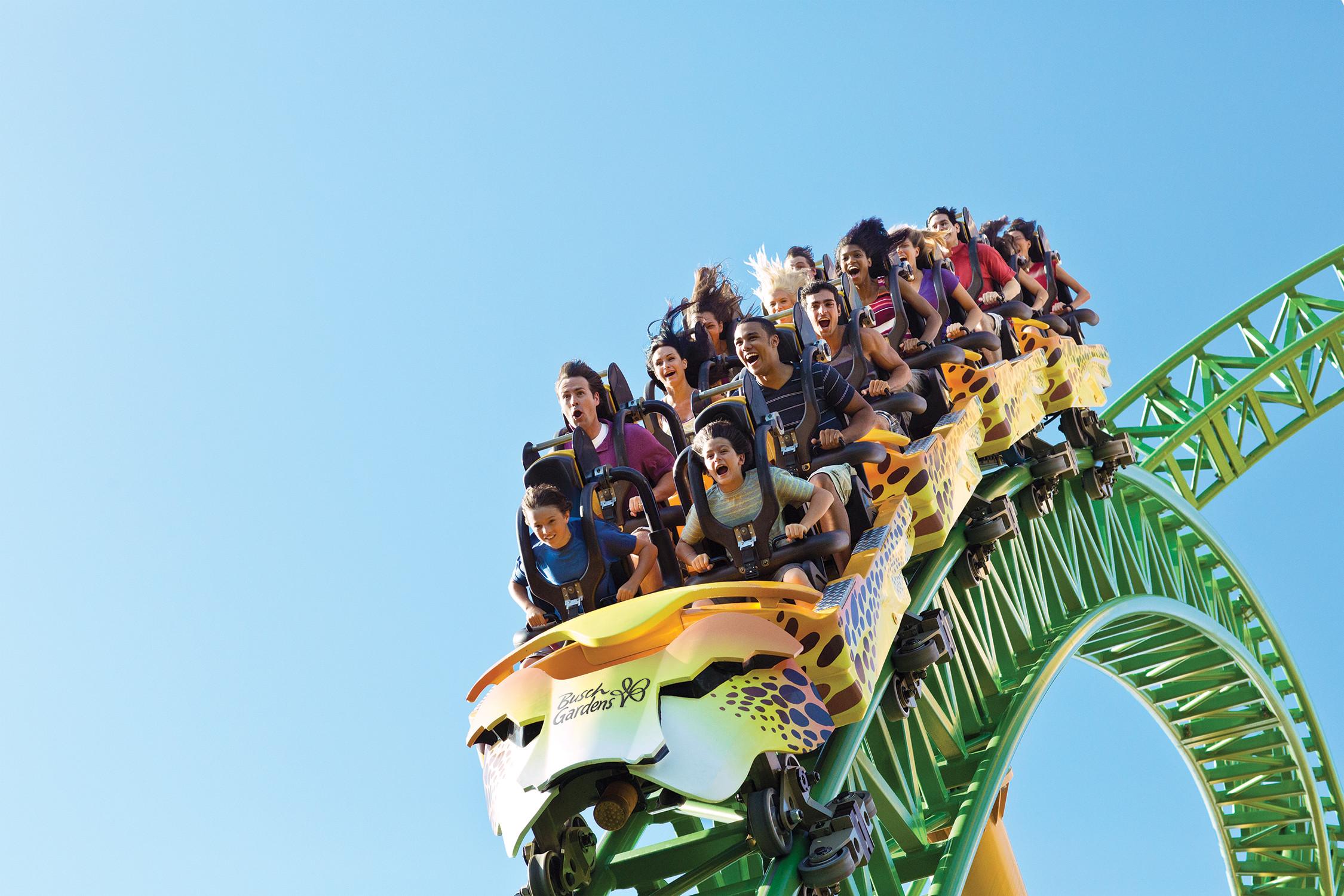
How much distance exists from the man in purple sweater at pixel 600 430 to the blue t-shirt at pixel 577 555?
2.59 ft

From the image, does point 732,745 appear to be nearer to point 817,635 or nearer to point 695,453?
point 817,635

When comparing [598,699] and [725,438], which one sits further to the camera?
[725,438]

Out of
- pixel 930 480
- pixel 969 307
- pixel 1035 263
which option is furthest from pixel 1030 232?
pixel 930 480

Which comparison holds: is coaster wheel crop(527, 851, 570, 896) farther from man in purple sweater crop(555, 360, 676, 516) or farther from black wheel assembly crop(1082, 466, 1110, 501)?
black wheel assembly crop(1082, 466, 1110, 501)

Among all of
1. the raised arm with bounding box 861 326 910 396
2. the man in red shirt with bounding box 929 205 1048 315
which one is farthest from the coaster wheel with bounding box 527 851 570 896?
the man in red shirt with bounding box 929 205 1048 315

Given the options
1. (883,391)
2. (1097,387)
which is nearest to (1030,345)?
(1097,387)

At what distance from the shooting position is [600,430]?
19.2 feet

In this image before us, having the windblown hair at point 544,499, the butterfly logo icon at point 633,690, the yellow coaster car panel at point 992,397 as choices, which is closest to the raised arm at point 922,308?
the yellow coaster car panel at point 992,397

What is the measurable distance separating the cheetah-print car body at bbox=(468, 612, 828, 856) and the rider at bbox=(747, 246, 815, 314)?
11.7 feet

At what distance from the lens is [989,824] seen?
272 inches

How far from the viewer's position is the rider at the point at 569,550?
4727 millimetres

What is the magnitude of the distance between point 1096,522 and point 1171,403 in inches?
190

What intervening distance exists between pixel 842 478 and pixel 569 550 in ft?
3.39

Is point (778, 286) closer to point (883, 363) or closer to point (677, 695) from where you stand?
point (883, 363)
